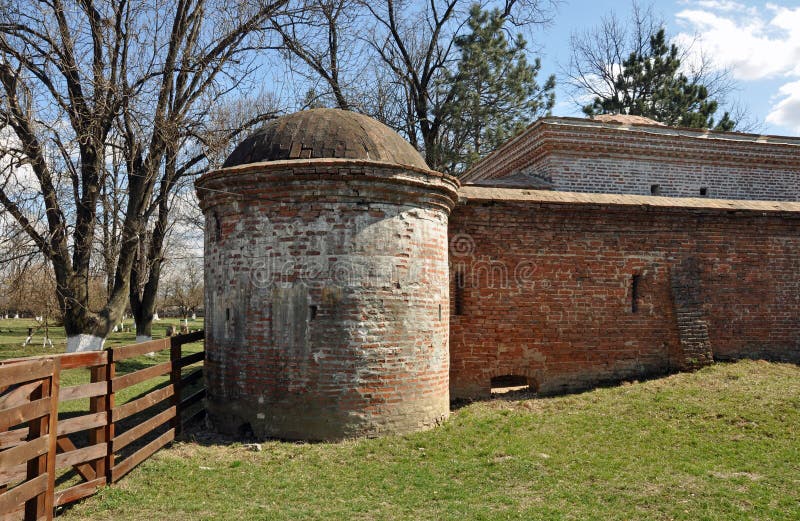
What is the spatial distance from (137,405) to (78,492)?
1.09 metres

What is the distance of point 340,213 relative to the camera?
706 cm

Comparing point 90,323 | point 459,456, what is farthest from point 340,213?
point 90,323

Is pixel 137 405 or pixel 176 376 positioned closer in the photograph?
pixel 137 405

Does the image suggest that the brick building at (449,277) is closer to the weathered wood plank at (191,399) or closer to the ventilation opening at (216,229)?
the ventilation opening at (216,229)

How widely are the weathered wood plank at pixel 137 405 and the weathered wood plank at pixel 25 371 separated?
1111 mm

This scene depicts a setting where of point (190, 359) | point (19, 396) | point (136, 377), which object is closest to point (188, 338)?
point (190, 359)

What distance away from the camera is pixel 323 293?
699cm

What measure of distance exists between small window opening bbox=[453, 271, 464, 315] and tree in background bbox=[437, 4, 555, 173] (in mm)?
12123

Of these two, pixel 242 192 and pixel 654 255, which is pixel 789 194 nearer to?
pixel 654 255

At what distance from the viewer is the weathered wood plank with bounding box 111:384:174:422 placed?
218 inches

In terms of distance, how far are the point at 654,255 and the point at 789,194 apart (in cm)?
743

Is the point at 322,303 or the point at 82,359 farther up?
the point at 322,303

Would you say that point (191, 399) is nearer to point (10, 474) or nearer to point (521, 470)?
point (10, 474)

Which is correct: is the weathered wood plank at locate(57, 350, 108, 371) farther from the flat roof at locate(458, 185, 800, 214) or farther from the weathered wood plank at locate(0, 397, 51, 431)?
the flat roof at locate(458, 185, 800, 214)
